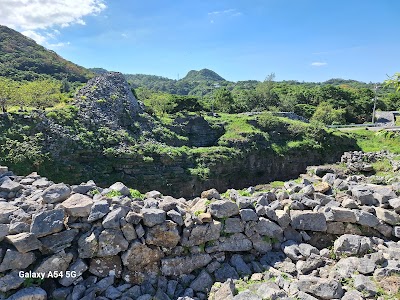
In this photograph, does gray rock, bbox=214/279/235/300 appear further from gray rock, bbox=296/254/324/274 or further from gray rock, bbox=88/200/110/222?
gray rock, bbox=88/200/110/222

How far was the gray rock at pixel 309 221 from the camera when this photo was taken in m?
4.59

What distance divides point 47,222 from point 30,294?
2.54 feet

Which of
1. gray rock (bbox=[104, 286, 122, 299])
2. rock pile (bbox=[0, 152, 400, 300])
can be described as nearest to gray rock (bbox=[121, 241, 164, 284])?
rock pile (bbox=[0, 152, 400, 300])

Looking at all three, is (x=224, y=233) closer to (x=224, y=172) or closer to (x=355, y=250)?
(x=355, y=250)

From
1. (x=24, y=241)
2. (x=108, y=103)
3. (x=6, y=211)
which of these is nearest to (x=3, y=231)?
(x=24, y=241)

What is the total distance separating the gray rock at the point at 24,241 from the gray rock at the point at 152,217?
1243mm

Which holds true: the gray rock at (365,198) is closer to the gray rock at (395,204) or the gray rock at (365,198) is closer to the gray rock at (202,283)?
the gray rock at (395,204)

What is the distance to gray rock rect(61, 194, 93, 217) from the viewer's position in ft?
12.9

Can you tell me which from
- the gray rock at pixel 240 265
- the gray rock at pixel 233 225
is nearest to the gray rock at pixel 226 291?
the gray rock at pixel 240 265

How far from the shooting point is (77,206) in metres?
3.95

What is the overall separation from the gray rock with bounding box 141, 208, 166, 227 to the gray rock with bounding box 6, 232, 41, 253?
1.24 metres

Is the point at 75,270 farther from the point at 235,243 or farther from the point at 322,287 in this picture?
the point at 322,287

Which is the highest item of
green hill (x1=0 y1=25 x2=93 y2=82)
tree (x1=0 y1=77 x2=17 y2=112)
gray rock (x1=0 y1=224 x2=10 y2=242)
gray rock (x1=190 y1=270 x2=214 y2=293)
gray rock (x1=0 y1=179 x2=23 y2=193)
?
green hill (x1=0 y1=25 x2=93 y2=82)

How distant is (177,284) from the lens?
3.98 metres
